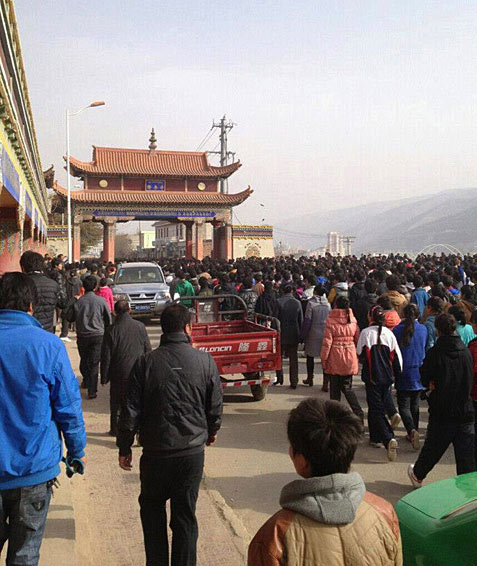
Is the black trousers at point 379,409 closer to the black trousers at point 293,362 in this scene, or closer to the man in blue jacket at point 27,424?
the black trousers at point 293,362

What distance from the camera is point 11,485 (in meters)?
2.80

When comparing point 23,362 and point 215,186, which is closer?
point 23,362

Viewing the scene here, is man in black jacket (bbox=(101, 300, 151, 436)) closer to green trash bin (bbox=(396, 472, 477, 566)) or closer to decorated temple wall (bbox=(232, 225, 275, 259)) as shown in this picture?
green trash bin (bbox=(396, 472, 477, 566))

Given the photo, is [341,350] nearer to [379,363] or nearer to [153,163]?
[379,363]

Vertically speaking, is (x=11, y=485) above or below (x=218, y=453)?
above

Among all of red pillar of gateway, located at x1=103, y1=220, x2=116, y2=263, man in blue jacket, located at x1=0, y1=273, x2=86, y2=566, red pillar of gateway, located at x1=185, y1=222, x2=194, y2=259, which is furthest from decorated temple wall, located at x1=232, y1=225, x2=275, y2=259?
man in blue jacket, located at x1=0, y1=273, x2=86, y2=566

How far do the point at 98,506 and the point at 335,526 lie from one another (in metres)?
3.63

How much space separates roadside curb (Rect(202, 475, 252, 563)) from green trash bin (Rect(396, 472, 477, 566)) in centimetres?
136

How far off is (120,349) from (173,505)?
318cm

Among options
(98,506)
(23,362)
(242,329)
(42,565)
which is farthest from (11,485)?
(242,329)

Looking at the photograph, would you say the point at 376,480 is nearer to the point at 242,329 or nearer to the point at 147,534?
the point at 147,534

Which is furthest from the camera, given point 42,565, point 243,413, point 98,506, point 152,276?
point 152,276

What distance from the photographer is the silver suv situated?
→ 15547 mm

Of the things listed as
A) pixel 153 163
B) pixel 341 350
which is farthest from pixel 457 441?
pixel 153 163
